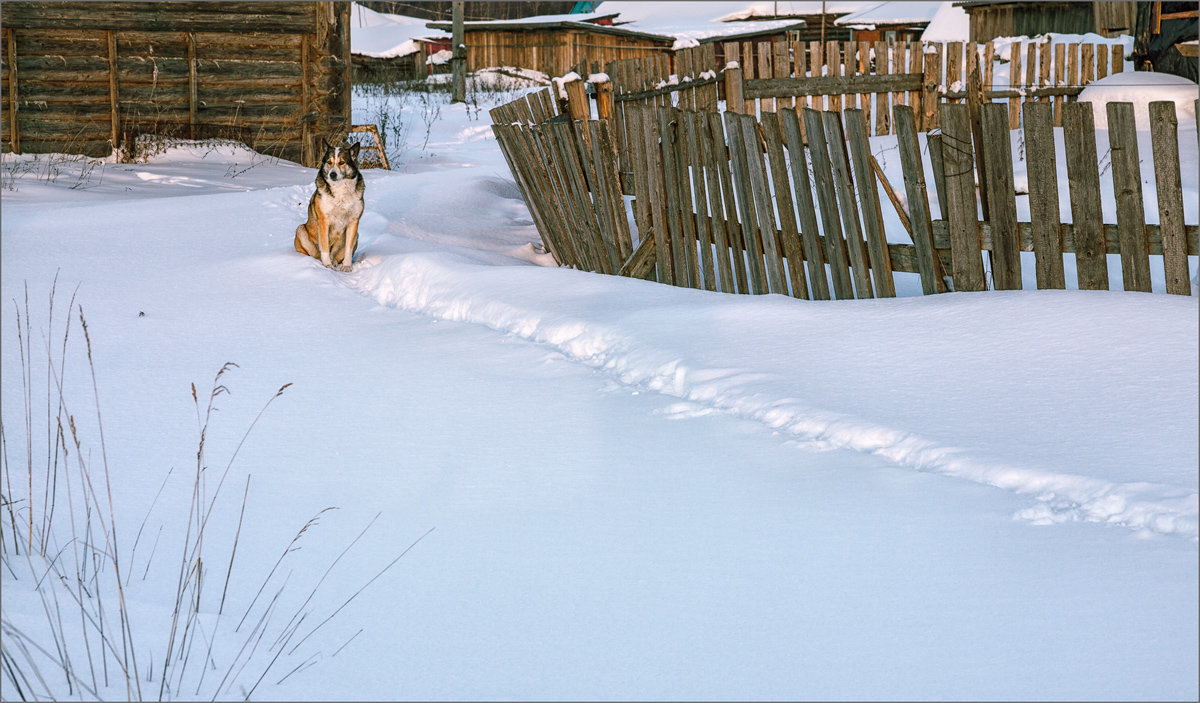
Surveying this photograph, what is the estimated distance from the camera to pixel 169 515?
2924mm

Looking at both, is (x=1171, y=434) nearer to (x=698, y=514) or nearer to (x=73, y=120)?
(x=698, y=514)

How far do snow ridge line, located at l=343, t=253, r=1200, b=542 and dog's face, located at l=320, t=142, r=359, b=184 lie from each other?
2.13ft

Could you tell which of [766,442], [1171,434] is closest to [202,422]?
[766,442]

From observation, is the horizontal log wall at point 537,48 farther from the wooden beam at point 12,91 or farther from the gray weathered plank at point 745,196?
the gray weathered plank at point 745,196

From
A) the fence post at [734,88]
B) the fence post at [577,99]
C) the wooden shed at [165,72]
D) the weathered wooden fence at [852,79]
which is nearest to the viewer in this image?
the fence post at [577,99]

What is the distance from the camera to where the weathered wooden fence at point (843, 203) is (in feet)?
13.8

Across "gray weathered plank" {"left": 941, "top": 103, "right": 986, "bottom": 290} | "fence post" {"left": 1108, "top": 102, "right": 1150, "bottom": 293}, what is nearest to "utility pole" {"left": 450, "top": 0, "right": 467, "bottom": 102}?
"gray weathered plank" {"left": 941, "top": 103, "right": 986, "bottom": 290}

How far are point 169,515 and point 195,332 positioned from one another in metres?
2.45

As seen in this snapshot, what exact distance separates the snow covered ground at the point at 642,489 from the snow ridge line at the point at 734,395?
1 cm

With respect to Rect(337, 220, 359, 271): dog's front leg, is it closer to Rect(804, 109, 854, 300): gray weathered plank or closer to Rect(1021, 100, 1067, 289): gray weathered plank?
Rect(804, 109, 854, 300): gray weathered plank

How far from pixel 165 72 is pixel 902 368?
1150 centimetres

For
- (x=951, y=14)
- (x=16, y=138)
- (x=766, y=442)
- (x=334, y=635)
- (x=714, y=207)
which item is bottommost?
(x=334, y=635)

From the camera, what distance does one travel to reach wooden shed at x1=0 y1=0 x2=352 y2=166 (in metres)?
12.2

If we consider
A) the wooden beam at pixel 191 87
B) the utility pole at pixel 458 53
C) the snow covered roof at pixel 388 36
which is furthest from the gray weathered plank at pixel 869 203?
the snow covered roof at pixel 388 36
